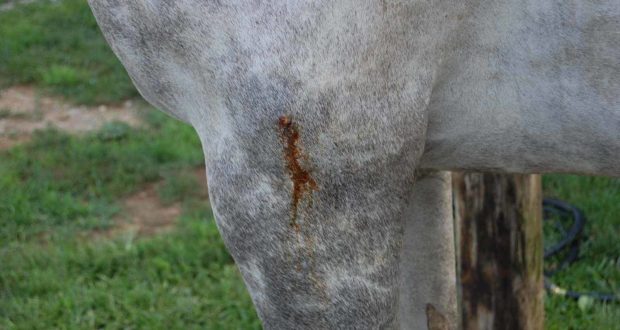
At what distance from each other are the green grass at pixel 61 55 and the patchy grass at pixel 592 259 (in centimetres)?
222

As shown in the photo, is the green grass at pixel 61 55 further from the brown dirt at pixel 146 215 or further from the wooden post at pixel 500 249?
the wooden post at pixel 500 249

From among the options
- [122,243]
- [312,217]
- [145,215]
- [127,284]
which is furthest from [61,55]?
[312,217]

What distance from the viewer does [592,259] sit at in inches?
119

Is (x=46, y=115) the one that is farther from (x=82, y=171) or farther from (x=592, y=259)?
(x=592, y=259)

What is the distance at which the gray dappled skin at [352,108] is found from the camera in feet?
3.44

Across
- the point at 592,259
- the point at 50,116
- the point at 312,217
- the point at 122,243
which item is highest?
the point at 312,217

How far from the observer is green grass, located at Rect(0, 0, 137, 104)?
4.62 m

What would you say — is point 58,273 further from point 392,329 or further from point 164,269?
point 392,329

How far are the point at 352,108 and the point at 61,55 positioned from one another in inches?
166

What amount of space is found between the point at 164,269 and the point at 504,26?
2.12 metres

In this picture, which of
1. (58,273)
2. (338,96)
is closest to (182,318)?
(58,273)

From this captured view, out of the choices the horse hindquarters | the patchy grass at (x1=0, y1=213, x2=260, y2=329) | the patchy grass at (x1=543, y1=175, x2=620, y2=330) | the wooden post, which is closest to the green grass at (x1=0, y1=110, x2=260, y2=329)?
the patchy grass at (x1=0, y1=213, x2=260, y2=329)

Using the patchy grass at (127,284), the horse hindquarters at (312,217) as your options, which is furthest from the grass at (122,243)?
the horse hindquarters at (312,217)

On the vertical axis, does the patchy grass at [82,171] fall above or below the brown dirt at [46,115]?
below
